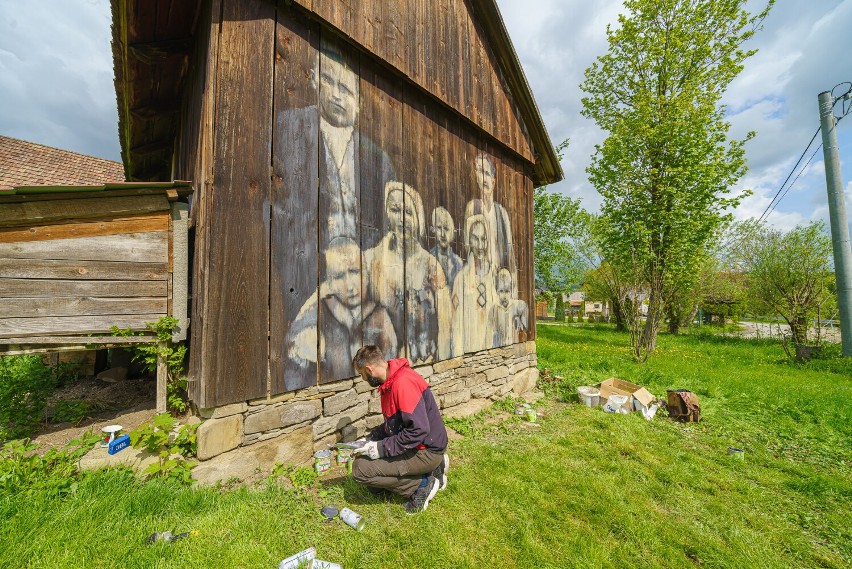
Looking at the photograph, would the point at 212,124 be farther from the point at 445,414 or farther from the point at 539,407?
the point at 539,407

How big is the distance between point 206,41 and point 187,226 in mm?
1806

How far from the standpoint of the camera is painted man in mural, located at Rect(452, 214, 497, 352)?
18.1 feet

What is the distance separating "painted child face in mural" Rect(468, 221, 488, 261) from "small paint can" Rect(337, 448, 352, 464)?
352 centimetres

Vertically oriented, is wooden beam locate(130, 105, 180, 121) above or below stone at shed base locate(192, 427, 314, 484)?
above

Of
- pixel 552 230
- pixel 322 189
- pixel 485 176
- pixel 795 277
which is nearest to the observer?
pixel 322 189

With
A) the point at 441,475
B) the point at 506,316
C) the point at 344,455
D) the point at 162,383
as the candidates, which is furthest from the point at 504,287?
the point at 162,383

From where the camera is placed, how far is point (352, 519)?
2.77 metres

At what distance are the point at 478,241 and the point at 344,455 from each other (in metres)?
3.89

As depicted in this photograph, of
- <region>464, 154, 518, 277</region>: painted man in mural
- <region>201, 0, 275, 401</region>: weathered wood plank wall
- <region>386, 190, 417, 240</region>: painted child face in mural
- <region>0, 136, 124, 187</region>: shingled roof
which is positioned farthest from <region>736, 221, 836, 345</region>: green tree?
<region>0, 136, 124, 187</region>: shingled roof

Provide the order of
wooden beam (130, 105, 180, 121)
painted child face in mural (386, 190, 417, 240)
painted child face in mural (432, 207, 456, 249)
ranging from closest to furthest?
painted child face in mural (386, 190, 417, 240), wooden beam (130, 105, 180, 121), painted child face in mural (432, 207, 456, 249)

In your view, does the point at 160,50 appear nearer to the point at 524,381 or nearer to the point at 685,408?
the point at 524,381

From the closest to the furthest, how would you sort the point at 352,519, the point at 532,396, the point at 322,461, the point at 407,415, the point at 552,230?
the point at 352,519
the point at 407,415
the point at 322,461
the point at 532,396
the point at 552,230

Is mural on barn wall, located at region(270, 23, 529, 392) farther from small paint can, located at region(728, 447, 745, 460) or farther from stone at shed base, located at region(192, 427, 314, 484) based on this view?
small paint can, located at region(728, 447, 745, 460)

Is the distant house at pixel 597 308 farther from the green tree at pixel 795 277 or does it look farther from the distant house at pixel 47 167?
the distant house at pixel 47 167
